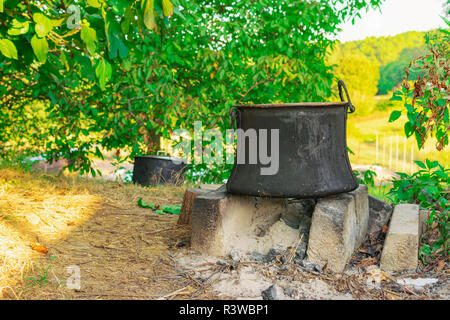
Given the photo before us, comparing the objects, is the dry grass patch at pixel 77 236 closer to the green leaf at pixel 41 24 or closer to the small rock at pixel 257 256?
the small rock at pixel 257 256

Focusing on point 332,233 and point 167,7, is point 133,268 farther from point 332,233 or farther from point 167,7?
point 167,7

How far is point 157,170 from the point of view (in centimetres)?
519

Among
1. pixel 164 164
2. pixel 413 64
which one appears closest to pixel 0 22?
pixel 413 64

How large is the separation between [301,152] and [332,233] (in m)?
0.50

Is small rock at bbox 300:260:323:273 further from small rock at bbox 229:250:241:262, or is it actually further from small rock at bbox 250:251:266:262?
small rock at bbox 229:250:241:262

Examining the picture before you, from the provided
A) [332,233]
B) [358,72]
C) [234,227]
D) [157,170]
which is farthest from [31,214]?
[358,72]

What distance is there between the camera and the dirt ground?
206 centimetres

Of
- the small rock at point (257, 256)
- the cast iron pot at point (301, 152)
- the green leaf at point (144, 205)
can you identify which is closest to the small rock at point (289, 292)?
the small rock at point (257, 256)

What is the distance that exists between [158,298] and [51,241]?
3.20 ft

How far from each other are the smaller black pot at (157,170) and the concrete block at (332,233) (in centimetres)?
294

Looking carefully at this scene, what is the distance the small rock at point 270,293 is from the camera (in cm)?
200

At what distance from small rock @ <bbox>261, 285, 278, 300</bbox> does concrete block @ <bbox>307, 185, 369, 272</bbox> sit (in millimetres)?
439

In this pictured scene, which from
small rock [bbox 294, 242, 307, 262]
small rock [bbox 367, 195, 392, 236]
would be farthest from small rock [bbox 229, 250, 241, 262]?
small rock [bbox 367, 195, 392, 236]
